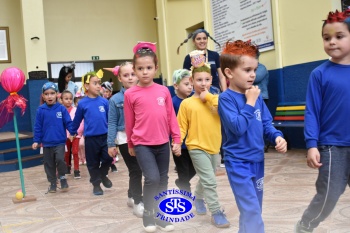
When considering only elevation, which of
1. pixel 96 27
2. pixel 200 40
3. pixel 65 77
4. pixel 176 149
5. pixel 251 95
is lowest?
pixel 176 149

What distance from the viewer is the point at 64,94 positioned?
7070 millimetres

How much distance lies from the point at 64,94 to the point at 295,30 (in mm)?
4188

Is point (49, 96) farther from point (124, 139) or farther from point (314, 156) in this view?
point (314, 156)

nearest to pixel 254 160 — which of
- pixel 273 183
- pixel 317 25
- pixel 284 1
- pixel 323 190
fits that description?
pixel 323 190

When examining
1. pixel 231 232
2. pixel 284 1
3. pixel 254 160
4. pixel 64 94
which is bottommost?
pixel 231 232

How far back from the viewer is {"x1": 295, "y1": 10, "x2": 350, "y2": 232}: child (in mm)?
2477

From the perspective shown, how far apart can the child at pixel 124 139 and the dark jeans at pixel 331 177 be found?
1.82 meters

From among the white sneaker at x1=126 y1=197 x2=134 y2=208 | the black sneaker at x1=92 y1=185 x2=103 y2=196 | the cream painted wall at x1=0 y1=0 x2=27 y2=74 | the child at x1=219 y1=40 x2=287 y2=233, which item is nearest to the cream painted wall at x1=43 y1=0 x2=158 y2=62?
the cream painted wall at x1=0 y1=0 x2=27 y2=74

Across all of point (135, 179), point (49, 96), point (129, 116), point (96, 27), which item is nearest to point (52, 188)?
point (49, 96)

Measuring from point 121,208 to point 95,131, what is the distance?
3.88 feet

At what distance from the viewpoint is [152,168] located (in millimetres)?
3318

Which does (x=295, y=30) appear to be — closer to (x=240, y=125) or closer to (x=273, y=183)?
(x=273, y=183)

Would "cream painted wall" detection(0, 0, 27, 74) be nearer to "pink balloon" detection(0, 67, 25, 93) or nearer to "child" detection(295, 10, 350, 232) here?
"pink balloon" detection(0, 67, 25, 93)

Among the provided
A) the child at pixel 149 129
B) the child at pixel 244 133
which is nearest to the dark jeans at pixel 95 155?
the child at pixel 149 129
